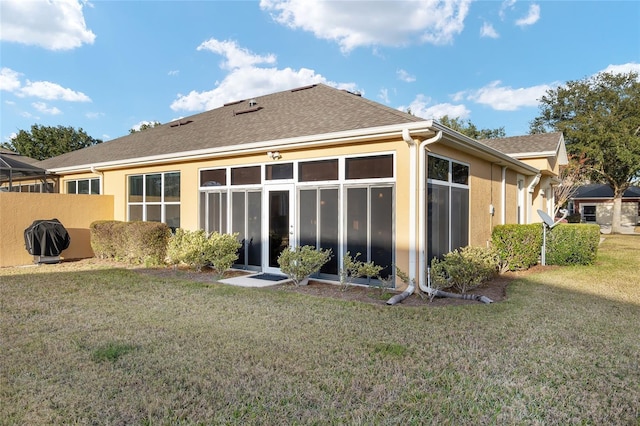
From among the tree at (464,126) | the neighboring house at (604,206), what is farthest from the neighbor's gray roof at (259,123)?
the neighboring house at (604,206)

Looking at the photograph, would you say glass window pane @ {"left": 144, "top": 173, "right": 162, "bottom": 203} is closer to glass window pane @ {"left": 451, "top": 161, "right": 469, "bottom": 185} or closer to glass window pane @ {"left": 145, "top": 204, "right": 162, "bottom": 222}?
glass window pane @ {"left": 145, "top": 204, "right": 162, "bottom": 222}

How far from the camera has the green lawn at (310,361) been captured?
2.73m

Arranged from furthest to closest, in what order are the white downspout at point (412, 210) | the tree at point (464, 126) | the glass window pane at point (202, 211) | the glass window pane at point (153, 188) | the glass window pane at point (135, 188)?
the tree at point (464, 126)
the glass window pane at point (135, 188)
the glass window pane at point (153, 188)
the glass window pane at point (202, 211)
the white downspout at point (412, 210)

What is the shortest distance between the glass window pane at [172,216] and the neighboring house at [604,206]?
3281 centimetres

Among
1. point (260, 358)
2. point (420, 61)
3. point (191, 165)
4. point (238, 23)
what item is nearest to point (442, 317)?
point (260, 358)

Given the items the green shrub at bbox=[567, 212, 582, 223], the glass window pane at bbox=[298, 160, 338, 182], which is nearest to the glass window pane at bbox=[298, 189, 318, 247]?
the glass window pane at bbox=[298, 160, 338, 182]

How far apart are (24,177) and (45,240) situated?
7432 mm

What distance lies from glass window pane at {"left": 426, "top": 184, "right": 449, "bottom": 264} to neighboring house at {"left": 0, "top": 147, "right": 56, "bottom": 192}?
43.5 ft

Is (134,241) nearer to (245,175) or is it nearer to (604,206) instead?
(245,175)

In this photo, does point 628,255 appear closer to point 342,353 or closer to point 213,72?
point 342,353

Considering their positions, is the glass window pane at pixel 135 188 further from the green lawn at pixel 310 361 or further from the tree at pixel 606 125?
the tree at pixel 606 125

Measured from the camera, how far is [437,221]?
7297 millimetres

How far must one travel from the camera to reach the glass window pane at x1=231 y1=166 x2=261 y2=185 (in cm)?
874

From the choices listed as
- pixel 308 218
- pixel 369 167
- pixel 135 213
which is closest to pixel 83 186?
pixel 135 213
